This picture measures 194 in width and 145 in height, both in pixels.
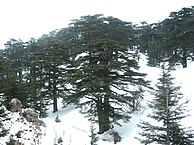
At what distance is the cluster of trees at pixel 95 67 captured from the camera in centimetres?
2652

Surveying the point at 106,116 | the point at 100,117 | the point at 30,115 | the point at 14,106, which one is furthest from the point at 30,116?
the point at 106,116

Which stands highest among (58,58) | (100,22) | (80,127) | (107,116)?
(100,22)

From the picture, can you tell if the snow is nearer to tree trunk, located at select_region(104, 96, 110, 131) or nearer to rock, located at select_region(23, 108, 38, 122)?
tree trunk, located at select_region(104, 96, 110, 131)

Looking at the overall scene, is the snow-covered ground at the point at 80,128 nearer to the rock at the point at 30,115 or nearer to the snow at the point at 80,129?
the snow at the point at 80,129

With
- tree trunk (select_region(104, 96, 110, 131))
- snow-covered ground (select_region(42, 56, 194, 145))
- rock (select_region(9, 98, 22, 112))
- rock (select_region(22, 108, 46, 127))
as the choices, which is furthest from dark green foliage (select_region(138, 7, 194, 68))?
rock (select_region(9, 98, 22, 112))

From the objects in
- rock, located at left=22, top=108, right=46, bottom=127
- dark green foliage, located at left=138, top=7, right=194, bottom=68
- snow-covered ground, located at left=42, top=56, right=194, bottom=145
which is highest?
dark green foliage, located at left=138, top=7, right=194, bottom=68

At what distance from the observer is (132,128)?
2627cm

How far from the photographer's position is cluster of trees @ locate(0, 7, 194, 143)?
26.5 m

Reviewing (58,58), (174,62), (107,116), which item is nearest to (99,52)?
(107,116)

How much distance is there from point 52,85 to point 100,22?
59.0 ft

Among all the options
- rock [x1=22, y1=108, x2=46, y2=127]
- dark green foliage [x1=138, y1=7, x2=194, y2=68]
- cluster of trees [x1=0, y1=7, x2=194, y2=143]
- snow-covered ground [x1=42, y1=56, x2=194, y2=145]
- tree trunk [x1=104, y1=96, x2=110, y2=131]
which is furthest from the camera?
dark green foliage [x1=138, y1=7, x2=194, y2=68]

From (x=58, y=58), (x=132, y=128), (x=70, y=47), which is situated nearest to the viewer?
(x=132, y=128)

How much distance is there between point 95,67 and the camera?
26.7 metres

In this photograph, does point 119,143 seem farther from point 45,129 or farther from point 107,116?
point 45,129
